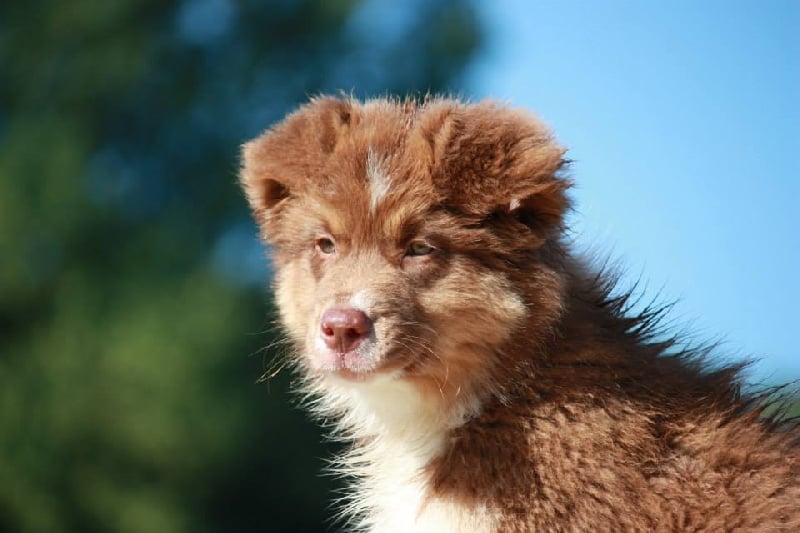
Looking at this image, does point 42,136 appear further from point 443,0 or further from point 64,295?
point 443,0

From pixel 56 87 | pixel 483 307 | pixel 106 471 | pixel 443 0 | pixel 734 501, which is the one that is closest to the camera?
pixel 734 501

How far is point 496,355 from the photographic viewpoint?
4.77 metres

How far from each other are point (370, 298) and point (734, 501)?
1.82m

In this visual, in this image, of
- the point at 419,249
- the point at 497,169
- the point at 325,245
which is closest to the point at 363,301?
the point at 419,249

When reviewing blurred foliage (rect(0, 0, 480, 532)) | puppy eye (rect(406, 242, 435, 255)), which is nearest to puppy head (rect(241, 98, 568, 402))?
puppy eye (rect(406, 242, 435, 255))

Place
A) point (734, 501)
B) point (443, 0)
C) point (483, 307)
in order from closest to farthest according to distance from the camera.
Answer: point (734, 501) → point (483, 307) → point (443, 0)

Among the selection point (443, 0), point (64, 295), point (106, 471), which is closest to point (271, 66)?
point (443, 0)

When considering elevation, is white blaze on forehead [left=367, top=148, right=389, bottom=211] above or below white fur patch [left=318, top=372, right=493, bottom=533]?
above

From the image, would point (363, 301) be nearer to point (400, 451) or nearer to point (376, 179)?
point (376, 179)

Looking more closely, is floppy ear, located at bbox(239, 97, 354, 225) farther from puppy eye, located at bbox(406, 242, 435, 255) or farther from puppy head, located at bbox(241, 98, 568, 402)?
puppy eye, located at bbox(406, 242, 435, 255)

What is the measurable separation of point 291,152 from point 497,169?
3.51 feet

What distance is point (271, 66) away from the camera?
16547mm

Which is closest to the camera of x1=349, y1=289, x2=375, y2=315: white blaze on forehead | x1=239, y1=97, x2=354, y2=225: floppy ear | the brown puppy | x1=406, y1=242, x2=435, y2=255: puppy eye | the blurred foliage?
the brown puppy

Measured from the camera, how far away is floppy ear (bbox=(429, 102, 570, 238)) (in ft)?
15.1
